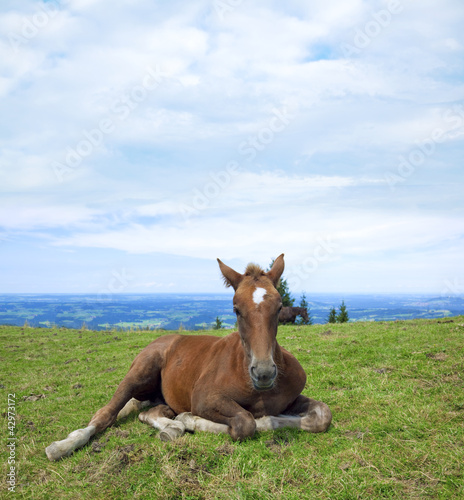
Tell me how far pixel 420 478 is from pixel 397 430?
125cm

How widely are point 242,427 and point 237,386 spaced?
1.99 ft

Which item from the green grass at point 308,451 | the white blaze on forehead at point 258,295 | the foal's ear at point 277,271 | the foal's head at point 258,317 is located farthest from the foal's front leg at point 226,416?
the foal's ear at point 277,271

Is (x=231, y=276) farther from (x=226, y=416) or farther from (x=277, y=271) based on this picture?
(x=226, y=416)

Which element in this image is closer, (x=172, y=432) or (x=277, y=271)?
(x=172, y=432)

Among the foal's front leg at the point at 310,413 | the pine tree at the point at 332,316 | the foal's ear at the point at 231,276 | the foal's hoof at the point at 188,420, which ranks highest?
the foal's ear at the point at 231,276

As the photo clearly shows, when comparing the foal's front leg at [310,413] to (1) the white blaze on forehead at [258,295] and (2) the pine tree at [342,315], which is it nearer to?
(1) the white blaze on forehead at [258,295]

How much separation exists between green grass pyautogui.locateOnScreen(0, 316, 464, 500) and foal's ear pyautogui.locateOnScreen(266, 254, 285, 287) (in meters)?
2.17

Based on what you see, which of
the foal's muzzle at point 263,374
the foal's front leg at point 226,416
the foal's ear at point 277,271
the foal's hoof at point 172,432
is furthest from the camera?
the foal's ear at point 277,271

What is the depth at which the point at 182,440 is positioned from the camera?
5.03m

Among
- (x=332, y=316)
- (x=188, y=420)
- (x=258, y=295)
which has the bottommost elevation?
(x=332, y=316)

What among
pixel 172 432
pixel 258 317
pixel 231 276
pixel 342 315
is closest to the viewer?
pixel 258 317

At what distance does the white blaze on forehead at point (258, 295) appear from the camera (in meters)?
5.04

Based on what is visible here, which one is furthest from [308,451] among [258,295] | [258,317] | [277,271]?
[277,271]

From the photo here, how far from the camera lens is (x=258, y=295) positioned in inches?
201
